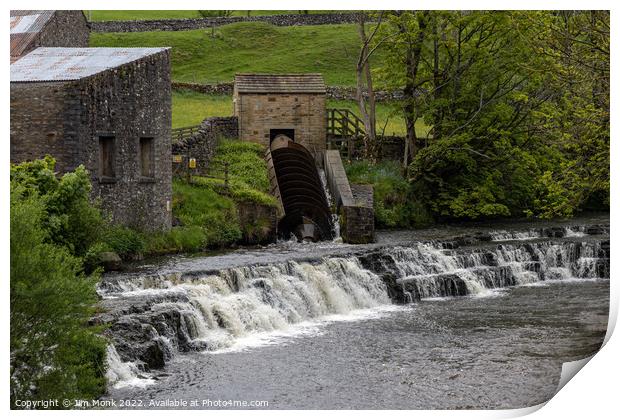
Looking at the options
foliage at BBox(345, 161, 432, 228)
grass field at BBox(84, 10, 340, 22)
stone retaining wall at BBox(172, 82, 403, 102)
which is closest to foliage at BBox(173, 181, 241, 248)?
foliage at BBox(345, 161, 432, 228)

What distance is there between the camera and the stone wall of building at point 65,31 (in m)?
29.7

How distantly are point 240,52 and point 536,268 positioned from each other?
2284cm

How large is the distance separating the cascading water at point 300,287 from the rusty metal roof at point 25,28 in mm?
6791

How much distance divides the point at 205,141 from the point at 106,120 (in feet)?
32.1

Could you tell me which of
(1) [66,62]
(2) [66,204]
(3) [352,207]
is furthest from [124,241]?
(3) [352,207]

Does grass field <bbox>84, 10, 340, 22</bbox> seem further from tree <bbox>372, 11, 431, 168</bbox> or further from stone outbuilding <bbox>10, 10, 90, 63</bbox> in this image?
stone outbuilding <bbox>10, 10, 90, 63</bbox>

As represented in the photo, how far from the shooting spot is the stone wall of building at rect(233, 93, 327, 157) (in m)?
39.6

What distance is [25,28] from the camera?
28500 millimetres

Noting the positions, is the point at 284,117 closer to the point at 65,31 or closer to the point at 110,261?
the point at 65,31

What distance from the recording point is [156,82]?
29.1 m

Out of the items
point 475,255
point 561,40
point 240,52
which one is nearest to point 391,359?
point 561,40

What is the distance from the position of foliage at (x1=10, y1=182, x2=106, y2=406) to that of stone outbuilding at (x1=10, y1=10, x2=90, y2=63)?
1250 centimetres

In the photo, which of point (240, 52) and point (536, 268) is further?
point (240, 52)
